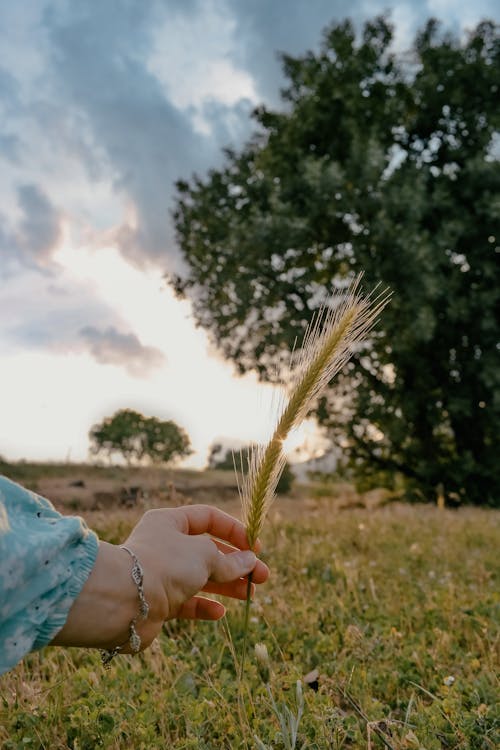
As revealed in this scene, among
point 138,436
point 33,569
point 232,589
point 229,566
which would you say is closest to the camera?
point 33,569

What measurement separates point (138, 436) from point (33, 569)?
38554 mm

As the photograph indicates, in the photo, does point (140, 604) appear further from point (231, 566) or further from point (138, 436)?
point (138, 436)

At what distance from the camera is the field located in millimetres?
2283

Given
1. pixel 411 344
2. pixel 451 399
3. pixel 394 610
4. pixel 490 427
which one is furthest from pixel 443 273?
pixel 394 610

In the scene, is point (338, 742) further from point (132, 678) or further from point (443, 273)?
point (443, 273)

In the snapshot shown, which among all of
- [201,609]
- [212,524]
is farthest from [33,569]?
[201,609]

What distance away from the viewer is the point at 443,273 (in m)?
18.3

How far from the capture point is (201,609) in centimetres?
221

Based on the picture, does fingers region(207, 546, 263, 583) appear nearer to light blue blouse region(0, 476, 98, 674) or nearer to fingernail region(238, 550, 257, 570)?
fingernail region(238, 550, 257, 570)

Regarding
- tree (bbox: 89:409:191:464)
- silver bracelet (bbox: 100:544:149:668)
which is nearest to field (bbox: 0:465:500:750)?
silver bracelet (bbox: 100:544:149:668)

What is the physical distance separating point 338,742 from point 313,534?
4.89 metres

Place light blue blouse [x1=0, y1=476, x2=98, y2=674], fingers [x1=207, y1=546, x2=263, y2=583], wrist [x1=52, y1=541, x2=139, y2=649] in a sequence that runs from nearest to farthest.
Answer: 1. light blue blouse [x1=0, y1=476, x2=98, y2=674]
2. wrist [x1=52, y1=541, x2=139, y2=649]
3. fingers [x1=207, y1=546, x2=263, y2=583]

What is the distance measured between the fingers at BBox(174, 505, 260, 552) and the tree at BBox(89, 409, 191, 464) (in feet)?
119

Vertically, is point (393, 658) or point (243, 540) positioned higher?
point (243, 540)
